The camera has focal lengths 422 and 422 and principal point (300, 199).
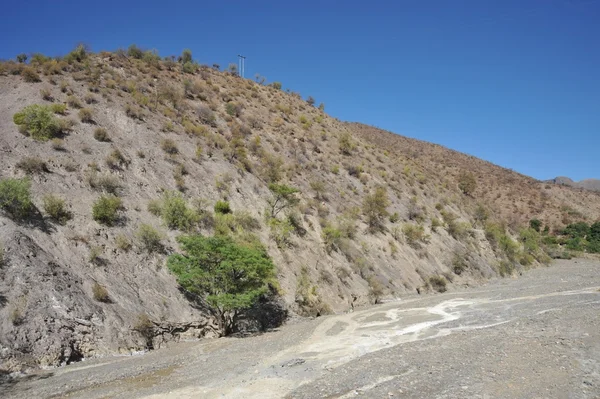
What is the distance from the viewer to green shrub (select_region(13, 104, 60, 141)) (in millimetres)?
23391

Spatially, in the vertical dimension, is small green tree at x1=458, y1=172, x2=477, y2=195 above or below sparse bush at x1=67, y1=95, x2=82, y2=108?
below

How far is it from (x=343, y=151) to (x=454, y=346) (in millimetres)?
33696

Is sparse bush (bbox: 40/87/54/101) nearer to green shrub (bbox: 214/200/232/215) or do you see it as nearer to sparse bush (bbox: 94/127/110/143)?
sparse bush (bbox: 94/127/110/143)

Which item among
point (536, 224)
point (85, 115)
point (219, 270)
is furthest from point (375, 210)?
point (536, 224)

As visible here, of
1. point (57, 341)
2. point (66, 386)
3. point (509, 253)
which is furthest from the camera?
point (509, 253)

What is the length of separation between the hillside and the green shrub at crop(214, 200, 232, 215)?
0.58 metres

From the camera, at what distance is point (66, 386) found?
12031 mm

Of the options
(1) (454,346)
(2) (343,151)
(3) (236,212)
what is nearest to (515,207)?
(2) (343,151)

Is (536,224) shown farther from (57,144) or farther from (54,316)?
(54,316)

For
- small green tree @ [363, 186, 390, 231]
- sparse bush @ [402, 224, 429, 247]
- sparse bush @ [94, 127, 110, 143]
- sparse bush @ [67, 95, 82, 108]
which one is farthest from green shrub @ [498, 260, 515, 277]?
sparse bush @ [67, 95, 82, 108]

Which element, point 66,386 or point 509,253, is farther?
point 509,253

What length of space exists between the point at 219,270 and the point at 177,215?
614cm

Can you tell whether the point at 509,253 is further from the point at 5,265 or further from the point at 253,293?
the point at 5,265

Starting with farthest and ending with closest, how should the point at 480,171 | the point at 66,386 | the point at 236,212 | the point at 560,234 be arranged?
the point at 480,171 < the point at 560,234 < the point at 236,212 < the point at 66,386
